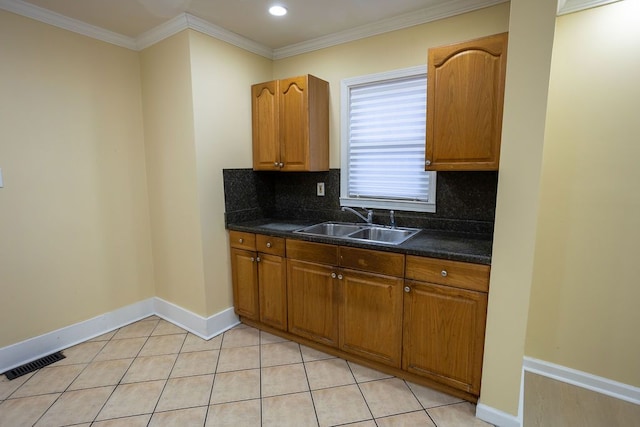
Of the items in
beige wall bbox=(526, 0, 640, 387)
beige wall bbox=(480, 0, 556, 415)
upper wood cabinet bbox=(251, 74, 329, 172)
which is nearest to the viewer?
beige wall bbox=(480, 0, 556, 415)

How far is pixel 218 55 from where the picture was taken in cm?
261

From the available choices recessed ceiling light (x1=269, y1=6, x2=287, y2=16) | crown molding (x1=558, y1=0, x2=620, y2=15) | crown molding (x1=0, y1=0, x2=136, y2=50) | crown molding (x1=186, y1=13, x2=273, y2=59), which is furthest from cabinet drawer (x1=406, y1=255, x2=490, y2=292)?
crown molding (x1=0, y1=0, x2=136, y2=50)

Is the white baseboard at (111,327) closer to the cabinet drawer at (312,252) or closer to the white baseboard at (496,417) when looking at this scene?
the cabinet drawer at (312,252)

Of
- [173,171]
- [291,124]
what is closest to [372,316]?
[291,124]

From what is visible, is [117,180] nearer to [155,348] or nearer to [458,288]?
[155,348]

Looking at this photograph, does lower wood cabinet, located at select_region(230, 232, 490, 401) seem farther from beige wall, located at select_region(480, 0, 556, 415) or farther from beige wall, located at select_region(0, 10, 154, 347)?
beige wall, located at select_region(0, 10, 154, 347)

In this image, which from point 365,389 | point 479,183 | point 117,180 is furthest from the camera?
point 117,180

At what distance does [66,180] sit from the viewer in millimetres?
2461

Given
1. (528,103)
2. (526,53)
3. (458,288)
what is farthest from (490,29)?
(458,288)

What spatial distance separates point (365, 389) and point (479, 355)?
0.73 metres

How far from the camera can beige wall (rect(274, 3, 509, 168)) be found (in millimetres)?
2119

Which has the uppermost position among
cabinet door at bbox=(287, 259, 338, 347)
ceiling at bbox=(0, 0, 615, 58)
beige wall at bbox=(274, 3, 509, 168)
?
ceiling at bbox=(0, 0, 615, 58)

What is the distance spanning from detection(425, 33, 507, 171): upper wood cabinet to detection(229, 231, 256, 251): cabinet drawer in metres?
1.53

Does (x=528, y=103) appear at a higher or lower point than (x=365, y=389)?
higher
